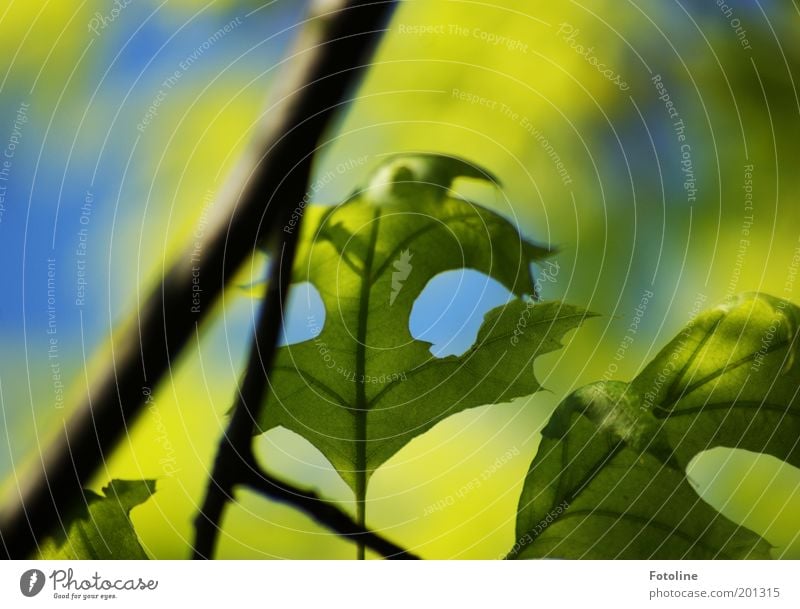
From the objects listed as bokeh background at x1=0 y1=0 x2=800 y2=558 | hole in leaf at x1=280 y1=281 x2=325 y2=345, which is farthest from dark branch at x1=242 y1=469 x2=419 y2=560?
hole in leaf at x1=280 y1=281 x2=325 y2=345

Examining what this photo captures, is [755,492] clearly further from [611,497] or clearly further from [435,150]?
[435,150]

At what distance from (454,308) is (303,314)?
0.13 meters

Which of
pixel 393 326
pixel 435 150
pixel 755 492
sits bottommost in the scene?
pixel 755 492

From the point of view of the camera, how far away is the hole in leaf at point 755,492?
593 mm

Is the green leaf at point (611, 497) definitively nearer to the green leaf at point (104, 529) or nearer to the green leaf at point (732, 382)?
the green leaf at point (732, 382)

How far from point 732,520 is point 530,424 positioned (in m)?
0.19

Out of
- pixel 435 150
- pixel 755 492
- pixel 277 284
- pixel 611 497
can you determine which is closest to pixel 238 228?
pixel 277 284

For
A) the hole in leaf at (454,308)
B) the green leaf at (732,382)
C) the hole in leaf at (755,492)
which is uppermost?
the hole in leaf at (454,308)

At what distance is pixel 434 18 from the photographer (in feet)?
1.89

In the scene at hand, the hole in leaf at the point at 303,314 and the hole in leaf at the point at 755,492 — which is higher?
the hole in leaf at the point at 303,314

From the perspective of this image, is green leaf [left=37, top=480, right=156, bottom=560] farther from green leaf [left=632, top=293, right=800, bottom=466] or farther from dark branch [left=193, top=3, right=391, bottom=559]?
green leaf [left=632, top=293, right=800, bottom=466]

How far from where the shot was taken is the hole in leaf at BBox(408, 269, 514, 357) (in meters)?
0.57

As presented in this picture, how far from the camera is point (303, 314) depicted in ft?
1.88

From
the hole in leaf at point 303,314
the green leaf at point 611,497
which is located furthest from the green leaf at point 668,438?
the hole in leaf at point 303,314
